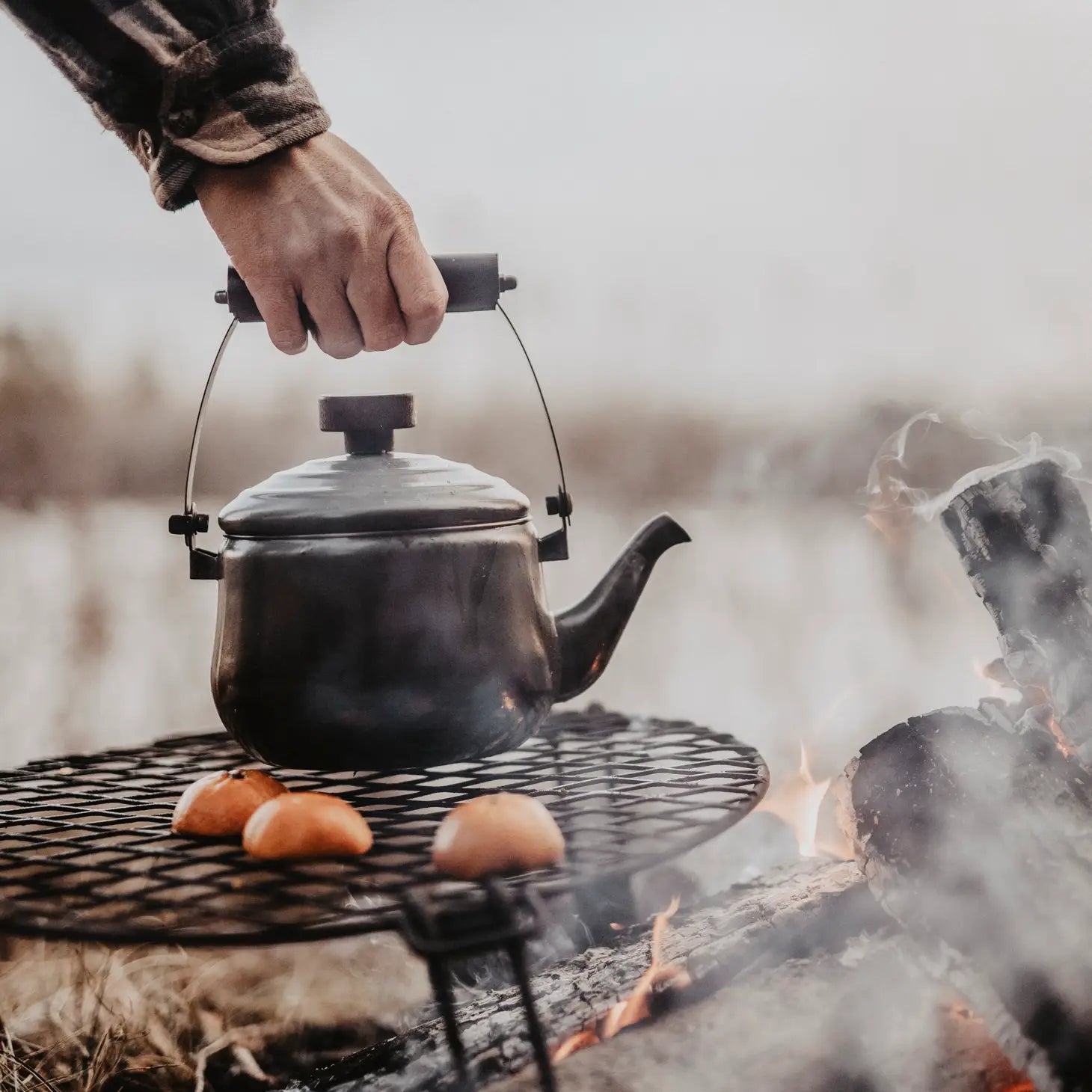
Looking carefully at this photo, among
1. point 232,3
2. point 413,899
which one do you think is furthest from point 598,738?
point 232,3

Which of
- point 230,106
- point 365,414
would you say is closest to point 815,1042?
point 365,414

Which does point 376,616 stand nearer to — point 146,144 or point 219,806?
point 219,806

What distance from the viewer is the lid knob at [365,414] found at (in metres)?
1.33

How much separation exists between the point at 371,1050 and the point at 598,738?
55 centimetres

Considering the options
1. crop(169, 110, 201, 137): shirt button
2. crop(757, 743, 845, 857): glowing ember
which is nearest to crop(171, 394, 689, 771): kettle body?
crop(169, 110, 201, 137): shirt button

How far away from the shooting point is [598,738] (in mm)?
1548

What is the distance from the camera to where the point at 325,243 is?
1.19 m

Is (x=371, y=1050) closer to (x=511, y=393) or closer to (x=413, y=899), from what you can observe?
(x=413, y=899)

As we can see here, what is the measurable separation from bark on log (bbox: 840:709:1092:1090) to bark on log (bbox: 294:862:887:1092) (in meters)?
0.17

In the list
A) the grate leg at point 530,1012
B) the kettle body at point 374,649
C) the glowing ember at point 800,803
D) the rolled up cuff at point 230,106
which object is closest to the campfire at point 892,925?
the kettle body at point 374,649

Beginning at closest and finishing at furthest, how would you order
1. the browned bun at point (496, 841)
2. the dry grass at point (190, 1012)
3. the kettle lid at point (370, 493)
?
the browned bun at point (496, 841), the kettle lid at point (370, 493), the dry grass at point (190, 1012)

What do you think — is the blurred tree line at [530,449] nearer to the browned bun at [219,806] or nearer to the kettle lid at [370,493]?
the kettle lid at [370,493]

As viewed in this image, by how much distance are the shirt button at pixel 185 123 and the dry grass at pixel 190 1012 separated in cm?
138

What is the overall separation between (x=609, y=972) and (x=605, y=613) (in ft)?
1.67
